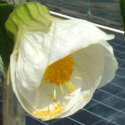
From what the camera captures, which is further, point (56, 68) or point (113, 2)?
point (113, 2)

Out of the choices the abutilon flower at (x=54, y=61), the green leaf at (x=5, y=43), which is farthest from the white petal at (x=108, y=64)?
the green leaf at (x=5, y=43)

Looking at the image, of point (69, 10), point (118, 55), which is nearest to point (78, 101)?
point (118, 55)

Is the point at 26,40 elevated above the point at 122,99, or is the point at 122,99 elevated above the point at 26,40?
the point at 26,40

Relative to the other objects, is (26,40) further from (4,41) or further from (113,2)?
(113,2)

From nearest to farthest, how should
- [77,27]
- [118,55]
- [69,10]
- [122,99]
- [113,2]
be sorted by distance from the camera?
1. [77,27]
2. [122,99]
3. [118,55]
4. [69,10]
5. [113,2]

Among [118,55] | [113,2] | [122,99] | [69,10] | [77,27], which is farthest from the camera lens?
[113,2]
